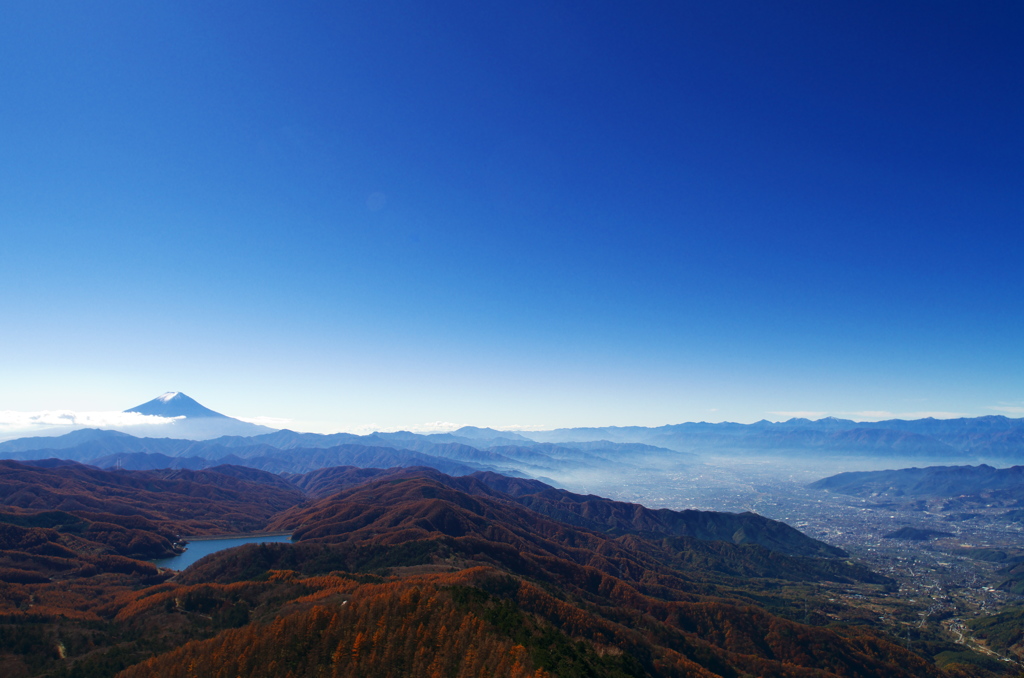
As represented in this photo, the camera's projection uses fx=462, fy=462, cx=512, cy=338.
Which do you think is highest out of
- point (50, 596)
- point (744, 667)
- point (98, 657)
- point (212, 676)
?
point (212, 676)

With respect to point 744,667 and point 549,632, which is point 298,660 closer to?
point 549,632

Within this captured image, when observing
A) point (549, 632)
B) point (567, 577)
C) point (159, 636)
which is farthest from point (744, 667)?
point (159, 636)

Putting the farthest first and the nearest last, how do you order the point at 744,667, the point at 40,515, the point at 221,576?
1. the point at 40,515
2. the point at 221,576
3. the point at 744,667

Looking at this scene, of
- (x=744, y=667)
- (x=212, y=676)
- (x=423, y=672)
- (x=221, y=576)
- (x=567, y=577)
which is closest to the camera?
(x=423, y=672)

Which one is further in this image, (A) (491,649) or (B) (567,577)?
(B) (567,577)

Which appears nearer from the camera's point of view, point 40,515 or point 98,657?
point 98,657

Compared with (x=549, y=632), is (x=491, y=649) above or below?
above

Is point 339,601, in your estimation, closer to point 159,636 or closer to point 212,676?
point 212,676

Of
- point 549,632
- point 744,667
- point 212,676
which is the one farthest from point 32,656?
point 744,667

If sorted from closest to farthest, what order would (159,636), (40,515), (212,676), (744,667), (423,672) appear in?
(423,672) → (212,676) → (159,636) → (744,667) → (40,515)
